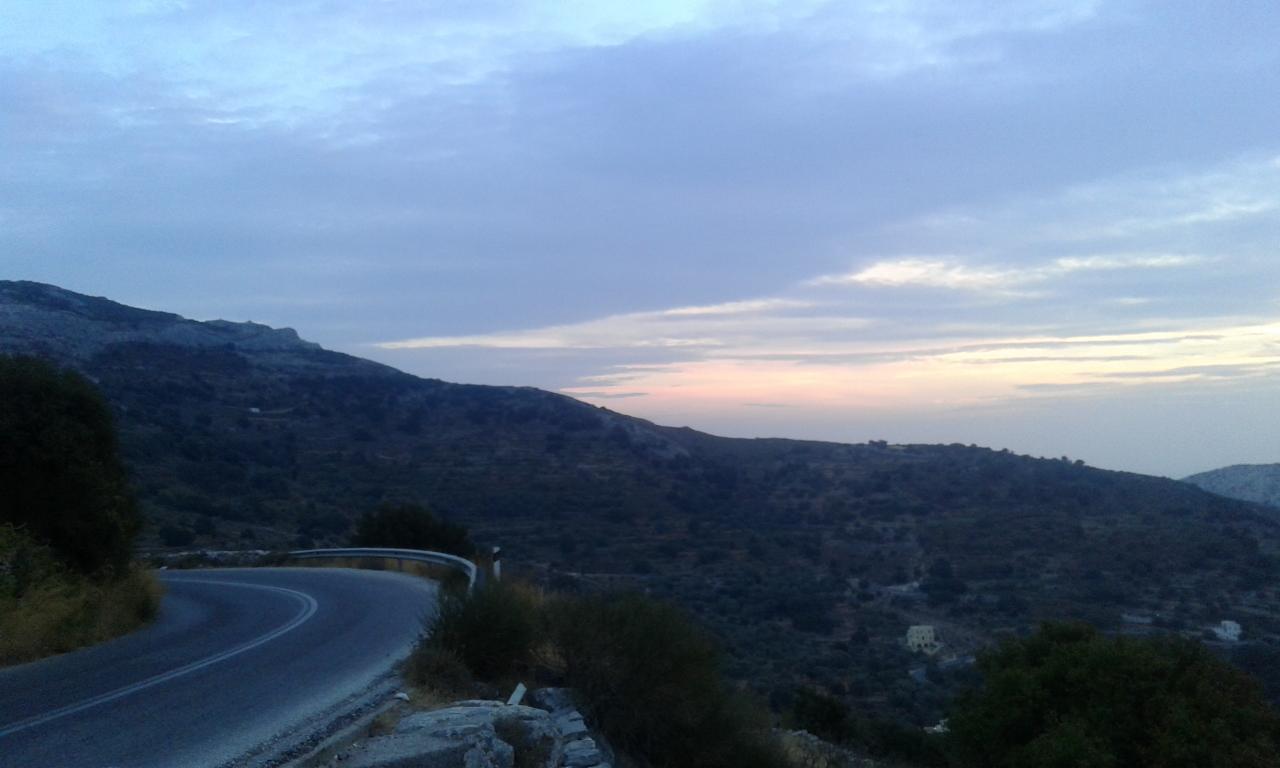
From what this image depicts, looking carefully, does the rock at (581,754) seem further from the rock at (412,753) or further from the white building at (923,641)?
the white building at (923,641)

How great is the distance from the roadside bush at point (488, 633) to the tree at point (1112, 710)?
26.5ft

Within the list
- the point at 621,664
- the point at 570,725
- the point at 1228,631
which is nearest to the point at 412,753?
the point at 570,725

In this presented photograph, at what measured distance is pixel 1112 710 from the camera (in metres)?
16.9

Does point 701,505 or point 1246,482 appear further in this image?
point 701,505

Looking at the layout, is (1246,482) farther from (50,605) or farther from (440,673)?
(50,605)

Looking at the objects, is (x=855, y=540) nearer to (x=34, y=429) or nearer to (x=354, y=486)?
(x=354, y=486)

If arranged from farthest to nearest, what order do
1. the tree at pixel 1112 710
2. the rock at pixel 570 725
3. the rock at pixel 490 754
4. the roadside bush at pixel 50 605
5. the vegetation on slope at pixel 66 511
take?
the vegetation on slope at pixel 66 511 → the tree at pixel 1112 710 → the roadside bush at pixel 50 605 → the rock at pixel 570 725 → the rock at pixel 490 754

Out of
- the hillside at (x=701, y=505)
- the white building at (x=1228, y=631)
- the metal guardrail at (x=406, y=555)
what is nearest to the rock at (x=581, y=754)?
the metal guardrail at (x=406, y=555)

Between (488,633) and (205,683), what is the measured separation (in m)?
3.35

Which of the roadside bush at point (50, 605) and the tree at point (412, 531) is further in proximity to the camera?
the tree at point (412, 531)

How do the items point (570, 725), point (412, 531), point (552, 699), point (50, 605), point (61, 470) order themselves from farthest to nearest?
point (412, 531), point (61, 470), point (50, 605), point (552, 699), point (570, 725)

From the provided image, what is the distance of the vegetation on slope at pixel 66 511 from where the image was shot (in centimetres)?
1677

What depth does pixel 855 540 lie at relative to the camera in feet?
154

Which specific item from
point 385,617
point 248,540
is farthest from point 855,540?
point 385,617
